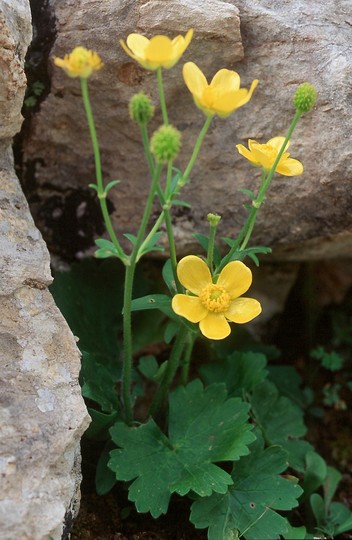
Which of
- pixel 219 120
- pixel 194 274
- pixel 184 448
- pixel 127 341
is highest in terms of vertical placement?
pixel 219 120

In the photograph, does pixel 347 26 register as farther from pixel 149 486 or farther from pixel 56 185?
pixel 149 486

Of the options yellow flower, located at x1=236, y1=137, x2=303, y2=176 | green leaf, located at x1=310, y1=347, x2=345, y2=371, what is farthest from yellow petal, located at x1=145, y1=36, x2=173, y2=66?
green leaf, located at x1=310, y1=347, x2=345, y2=371

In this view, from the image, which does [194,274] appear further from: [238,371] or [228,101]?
[238,371]

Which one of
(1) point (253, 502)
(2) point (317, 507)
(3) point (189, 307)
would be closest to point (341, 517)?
(2) point (317, 507)

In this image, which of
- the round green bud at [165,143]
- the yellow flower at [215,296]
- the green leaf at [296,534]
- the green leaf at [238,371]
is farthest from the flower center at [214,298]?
the green leaf at [296,534]

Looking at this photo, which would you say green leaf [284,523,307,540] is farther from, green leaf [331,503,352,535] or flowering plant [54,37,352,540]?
green leaf [331,503,352,535]

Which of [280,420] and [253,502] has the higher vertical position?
[253,502]
